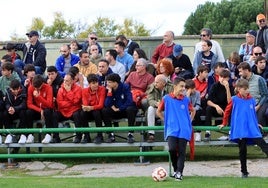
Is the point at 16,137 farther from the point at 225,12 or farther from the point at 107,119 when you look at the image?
the point at 225,12

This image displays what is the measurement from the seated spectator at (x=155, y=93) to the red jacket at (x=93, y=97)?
3.17 feet

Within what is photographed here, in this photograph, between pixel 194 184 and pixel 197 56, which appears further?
pixel 197 56

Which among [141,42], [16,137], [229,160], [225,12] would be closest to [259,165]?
[229,160]

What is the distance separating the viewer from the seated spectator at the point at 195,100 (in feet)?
48.3

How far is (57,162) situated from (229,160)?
3683 millimetres

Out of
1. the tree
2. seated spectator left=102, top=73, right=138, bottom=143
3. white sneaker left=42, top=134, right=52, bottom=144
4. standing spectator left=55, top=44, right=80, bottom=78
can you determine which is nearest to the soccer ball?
seated spectator left=102, top=73, right=138, bottom=143

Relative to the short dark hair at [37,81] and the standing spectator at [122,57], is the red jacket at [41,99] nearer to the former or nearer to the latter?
the short dark hair at [37,81]

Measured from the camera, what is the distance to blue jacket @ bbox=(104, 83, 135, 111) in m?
15.2

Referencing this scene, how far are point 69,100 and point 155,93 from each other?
1.90m

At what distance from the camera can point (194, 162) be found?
584 inches

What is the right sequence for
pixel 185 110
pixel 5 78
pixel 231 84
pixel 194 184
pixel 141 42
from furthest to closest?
1. pixel 141 42
2. pixel 5 78
3. pixel 231 84
4. pixel 185 110
5. pixel 194 184

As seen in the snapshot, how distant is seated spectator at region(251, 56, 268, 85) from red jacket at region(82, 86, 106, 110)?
10.8 ft

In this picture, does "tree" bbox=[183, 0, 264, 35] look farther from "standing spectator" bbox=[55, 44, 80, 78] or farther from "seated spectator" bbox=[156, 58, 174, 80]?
"seated spectator" bbox=[156, 58, 174, 80]

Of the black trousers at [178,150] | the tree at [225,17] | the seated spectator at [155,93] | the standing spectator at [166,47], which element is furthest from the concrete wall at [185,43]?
the tree at [225,17]
